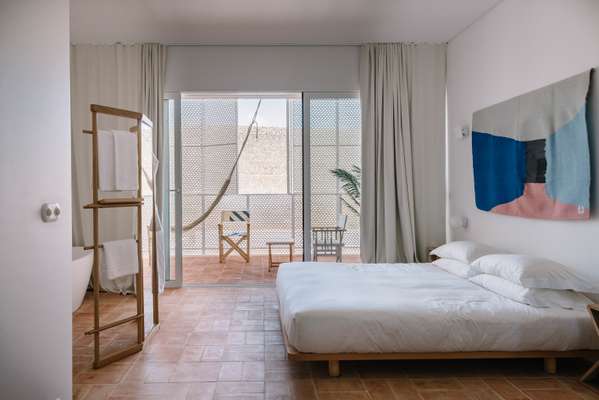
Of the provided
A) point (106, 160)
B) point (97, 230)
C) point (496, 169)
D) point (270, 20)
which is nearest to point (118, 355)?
point (97, 230)

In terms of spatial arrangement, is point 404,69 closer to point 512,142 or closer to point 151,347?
point 512,142

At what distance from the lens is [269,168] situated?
7.13 meters

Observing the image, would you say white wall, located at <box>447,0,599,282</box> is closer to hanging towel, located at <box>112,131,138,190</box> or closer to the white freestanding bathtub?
hanging towel, located at <box>112,131,138,190</box>

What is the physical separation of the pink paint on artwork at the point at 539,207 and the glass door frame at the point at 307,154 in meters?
1.93

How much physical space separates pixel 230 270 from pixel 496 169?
3328 millimetres

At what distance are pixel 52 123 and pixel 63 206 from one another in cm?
35

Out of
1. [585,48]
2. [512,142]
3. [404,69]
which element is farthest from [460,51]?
[585,48]

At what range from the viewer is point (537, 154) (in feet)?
9.59

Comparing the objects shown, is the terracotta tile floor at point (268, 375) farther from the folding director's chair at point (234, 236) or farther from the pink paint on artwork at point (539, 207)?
the folding director's chair at point (234, 236)

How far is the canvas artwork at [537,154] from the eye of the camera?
2.56 metres

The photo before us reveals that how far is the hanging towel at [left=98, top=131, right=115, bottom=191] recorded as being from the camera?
8.26 ft

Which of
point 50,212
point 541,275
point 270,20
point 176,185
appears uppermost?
point 270,20

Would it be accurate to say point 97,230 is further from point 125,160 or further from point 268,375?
point 268,375

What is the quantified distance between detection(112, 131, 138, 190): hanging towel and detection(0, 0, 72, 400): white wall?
743mm
